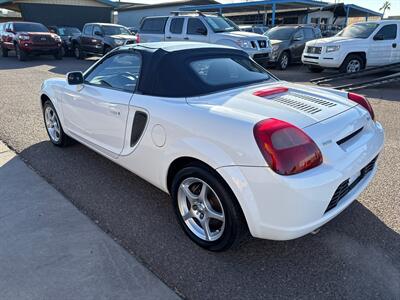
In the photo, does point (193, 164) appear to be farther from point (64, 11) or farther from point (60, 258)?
point (64, 11)

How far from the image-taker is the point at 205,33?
12.5m

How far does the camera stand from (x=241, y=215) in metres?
2.54

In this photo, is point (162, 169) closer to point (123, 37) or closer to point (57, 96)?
point (57, 96)

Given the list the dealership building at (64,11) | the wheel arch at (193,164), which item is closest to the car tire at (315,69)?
the wheel arch at (193,164)

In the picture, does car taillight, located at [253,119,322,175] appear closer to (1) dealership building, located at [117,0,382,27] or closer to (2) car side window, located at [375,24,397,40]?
(2) car side window, located at [375,24,397,40]

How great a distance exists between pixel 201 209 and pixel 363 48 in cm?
1074

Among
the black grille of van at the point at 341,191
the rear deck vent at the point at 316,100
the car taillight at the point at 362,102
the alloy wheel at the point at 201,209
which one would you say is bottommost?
the alloy wheel at the point at 201,209

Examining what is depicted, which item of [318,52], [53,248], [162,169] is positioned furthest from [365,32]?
[53,248]

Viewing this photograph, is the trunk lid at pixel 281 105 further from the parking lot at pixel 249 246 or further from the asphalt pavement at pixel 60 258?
the asphalt pavement at pixel 60 258

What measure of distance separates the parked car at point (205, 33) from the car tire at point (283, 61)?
1.54 meters

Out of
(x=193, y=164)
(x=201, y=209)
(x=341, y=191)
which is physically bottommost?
(x=201, y=209)

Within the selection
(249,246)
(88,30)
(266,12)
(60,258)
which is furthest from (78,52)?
(266,12)

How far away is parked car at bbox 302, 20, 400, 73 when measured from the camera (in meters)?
11.4

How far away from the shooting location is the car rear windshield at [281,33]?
1460 centimetres
